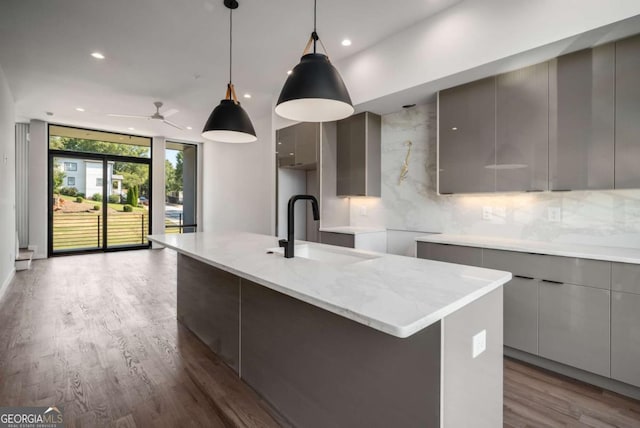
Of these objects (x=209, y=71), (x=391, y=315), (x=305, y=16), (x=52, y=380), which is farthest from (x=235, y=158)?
(x=391, y=315)

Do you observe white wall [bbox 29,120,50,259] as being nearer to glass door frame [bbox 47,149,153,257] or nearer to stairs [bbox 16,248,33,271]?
glass door frame [bbox 47,149,153,257]

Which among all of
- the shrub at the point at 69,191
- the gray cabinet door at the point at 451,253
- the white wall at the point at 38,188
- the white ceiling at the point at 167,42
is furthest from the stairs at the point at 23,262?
the gray cabinet door at the point at 451,253

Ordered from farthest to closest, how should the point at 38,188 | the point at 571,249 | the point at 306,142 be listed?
1. the point at 38,188
2. the point at 306,142
3. the point at 571,249

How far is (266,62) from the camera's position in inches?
145

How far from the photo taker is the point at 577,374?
2109mm

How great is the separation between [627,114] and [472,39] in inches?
48.0

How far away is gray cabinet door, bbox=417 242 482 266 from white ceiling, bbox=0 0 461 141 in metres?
2.11

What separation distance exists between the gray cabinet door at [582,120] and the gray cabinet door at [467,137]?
0.45 m

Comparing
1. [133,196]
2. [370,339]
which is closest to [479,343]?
[370,339]

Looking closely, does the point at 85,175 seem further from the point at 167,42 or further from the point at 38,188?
the point at 167,42

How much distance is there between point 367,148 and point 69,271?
5.57 meters

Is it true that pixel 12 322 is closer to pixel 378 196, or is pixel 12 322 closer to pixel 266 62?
pixel 266 62

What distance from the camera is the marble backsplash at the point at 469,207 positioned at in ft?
7.79

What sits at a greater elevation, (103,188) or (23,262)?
(103,188)
